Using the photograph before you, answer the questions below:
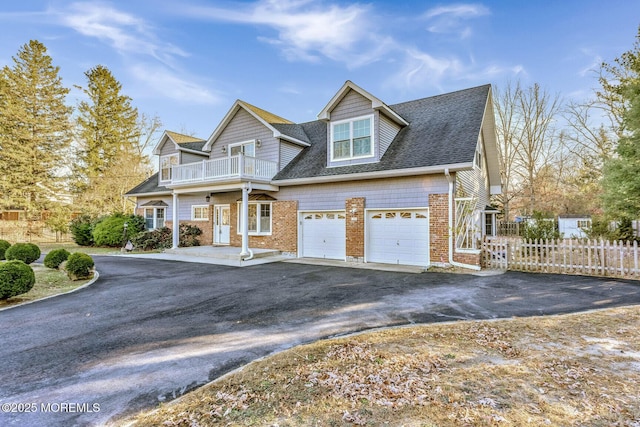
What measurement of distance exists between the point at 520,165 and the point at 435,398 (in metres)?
31.1

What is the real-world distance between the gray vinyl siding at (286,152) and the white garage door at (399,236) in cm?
549

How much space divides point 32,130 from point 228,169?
2608 centimetres

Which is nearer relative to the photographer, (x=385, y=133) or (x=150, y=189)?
(x=385, y=133)

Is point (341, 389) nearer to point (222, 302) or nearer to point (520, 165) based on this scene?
point (222, 302)

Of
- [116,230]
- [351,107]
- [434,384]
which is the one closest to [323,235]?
[351,107]

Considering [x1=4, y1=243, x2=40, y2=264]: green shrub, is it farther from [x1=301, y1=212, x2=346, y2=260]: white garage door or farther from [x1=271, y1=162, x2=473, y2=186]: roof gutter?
[x1=301, y1=212, x2=346, y2=260]: white garage door

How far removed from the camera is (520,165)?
28078 millimetres

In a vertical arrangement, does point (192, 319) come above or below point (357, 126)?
below

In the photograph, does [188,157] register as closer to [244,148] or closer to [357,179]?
[244,148]

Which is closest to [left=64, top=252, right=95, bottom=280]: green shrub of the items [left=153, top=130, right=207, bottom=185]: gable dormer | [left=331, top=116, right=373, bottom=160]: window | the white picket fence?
[left=331, top=116, right=373, bottom=160]: window

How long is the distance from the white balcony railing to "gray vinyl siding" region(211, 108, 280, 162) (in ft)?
3.15

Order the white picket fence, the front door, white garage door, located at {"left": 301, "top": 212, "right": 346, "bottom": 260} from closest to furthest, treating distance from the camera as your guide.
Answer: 1. the white picket fence
2. white garage door, located at {"left": 301, "top": 212, "right": 346, "bottom": 260}
3. the front door

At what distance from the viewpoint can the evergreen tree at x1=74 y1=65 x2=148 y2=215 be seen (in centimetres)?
2814

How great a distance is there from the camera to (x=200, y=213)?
1858cm
